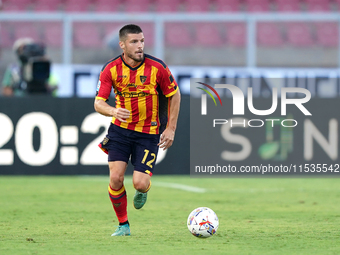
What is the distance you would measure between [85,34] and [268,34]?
11.2ft

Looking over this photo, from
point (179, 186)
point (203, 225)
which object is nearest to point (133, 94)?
point (203, 225)

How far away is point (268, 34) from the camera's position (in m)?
11.4

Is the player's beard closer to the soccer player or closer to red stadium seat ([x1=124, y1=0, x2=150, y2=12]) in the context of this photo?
the soccer player

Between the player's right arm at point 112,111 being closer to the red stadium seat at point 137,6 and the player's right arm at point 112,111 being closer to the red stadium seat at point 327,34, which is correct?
the red stadium seat at point 327,34

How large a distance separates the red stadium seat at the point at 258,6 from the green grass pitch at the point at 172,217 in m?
5.99

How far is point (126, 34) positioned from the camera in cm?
501

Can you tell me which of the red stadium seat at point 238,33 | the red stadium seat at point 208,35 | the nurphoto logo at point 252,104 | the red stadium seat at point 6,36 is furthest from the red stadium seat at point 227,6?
the red stadium seat at point 6,36

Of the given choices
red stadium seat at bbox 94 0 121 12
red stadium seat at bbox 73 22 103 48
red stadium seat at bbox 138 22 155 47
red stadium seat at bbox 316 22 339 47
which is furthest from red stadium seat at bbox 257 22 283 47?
red stadium seat at bbox 94 0 121 12

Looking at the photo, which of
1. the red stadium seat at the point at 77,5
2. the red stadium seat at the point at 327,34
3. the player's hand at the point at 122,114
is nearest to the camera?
the player's hand at the point at 122,114

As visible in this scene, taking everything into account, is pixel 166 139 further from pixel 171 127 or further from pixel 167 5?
pixel 167 5

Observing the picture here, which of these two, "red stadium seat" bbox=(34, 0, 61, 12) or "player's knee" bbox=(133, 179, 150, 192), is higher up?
"red stadium seat" bbox=(34, 0, 61, 12)

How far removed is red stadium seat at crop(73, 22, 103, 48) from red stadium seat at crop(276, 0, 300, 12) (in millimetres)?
5649

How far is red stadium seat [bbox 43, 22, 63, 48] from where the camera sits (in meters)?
11.1

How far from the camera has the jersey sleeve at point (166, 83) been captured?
517 cm
